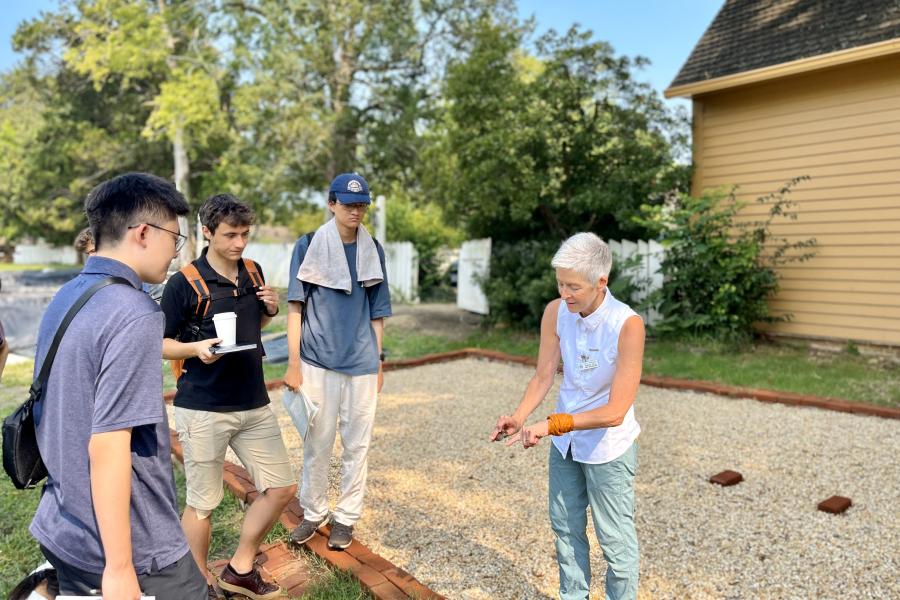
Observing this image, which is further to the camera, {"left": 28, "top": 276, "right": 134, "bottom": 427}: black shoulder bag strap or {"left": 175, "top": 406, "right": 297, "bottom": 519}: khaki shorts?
{"left": 175, "top": 406, "right": 297, "bottom": 519}: khaki shorts

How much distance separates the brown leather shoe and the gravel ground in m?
0.73

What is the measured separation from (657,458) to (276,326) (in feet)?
24.9

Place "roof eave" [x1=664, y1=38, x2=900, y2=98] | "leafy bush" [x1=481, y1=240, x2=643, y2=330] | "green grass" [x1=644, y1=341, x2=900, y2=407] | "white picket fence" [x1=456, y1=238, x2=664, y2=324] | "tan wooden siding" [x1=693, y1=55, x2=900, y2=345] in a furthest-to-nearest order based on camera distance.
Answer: "white picket fence" [x1=456, y1=238, x2=664, y2=324], "leafy bush" [x1=481, y1=240, x2=643, y2=330], "tan wooden siding" [x1=693, y1=55, x2=900, y2=345], "roof eave" [x1=664, y1=38, x2=900, y2=98], "green grass" [x1=644, y1=341, x2=900, y2=407]

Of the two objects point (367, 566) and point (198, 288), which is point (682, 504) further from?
point (198, 288)

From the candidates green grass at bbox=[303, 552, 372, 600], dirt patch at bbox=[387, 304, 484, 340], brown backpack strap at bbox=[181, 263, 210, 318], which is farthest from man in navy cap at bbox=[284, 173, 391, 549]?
dirt patch at bbox=[387, 304, 484, 340]

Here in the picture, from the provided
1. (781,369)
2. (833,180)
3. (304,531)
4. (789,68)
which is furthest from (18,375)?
(833,180)

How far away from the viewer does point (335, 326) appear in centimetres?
324

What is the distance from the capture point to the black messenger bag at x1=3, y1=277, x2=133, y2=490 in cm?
145

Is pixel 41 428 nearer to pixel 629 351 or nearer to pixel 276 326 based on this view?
pixel 629 351

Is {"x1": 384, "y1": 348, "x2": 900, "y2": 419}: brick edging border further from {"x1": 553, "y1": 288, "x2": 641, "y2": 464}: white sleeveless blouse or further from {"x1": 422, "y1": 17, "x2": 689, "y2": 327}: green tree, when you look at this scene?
{"x1": 553, "y1": 288, "x2": 641, "y2": 464}: white sleeveless blouse

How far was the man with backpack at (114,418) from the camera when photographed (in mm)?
1430

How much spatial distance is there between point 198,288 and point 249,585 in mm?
1312

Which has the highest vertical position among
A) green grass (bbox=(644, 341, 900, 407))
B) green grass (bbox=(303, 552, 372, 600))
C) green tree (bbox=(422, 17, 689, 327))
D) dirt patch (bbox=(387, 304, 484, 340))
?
green tree (bbox=(422, 17, 689, 327))

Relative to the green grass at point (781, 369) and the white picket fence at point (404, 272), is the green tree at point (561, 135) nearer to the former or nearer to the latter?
the green grass at point (781, 369)
